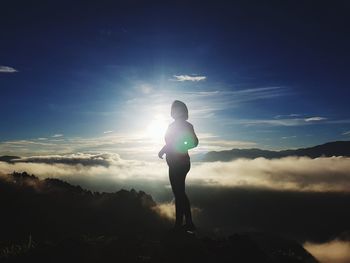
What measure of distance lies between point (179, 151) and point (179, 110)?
1555mm

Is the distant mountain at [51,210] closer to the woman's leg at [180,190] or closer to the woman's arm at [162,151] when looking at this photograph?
the woman's leg at [180,190]

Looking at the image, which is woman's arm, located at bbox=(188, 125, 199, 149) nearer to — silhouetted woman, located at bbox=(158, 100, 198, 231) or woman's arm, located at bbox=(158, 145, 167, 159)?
silhouetted woman, located at bbox=(158, 100, 198, 231)

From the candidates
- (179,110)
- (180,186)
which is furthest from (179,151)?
(179,110)

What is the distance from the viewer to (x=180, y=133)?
610 inches

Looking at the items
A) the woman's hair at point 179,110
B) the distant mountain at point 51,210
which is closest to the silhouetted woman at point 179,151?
the woman's hair at point 179,110

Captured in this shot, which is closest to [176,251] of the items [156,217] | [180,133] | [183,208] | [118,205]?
[183,208]

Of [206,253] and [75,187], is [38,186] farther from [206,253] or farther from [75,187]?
[206,253]

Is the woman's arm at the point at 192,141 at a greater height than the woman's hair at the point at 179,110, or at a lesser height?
lesser

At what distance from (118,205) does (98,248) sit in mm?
Answer: 42790

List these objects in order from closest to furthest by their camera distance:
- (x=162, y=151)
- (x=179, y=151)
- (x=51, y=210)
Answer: (x=179, y=151)
(x=162, y=151)
(x=51, y=210)

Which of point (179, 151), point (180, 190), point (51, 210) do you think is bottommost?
point (51, 210)

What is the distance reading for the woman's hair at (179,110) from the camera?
1562 cm

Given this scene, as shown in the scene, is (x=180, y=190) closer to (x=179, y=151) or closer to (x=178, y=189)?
(x=178, y=189)

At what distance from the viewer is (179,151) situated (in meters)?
15.6
